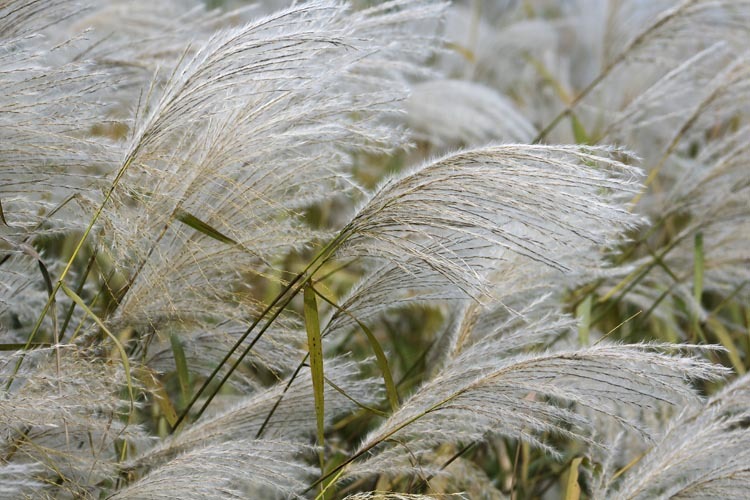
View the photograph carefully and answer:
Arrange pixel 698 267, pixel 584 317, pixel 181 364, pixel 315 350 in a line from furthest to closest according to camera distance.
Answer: pixel 698 267 < pixel 584 317 < pixel 181 364 < pixel 315 350

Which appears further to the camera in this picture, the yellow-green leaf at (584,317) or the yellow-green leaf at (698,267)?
the yellow-green leaf at (698,267)

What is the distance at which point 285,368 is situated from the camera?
1706mm

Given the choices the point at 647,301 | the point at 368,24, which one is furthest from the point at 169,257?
the point at 647,301

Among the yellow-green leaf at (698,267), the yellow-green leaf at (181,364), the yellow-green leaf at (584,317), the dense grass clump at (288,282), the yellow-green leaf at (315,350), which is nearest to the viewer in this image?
the dense grass clump at (288,282)

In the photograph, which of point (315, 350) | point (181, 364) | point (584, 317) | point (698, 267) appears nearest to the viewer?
point (315, 350)

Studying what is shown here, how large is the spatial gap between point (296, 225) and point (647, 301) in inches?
43.2

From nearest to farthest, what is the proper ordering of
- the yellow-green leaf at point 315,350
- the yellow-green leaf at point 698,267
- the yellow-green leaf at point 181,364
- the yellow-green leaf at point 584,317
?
the yellow-green leaf at point 315,350 → the yellow-green leaf at point 181,364 → the yellow-green leaf at point 584,317 → the yellow-green leaf at point 698,267

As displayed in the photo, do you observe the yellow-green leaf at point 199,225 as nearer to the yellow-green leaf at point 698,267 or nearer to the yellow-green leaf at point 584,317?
the yellow-green leaf at point 584,317

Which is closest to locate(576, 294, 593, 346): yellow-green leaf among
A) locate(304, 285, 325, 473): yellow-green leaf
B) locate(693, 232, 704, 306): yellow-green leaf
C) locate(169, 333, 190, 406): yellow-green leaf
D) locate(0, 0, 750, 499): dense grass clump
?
locate(0, 0, 750, 499): dense grass clump

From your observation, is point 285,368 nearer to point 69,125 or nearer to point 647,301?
point 69,125

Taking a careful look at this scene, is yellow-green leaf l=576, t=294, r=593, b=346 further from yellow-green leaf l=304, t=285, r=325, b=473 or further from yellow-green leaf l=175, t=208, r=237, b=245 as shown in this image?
yellow-green leaf l=175, t=208, r=237, b=245

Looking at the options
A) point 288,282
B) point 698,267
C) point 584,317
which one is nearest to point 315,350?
point 288,282

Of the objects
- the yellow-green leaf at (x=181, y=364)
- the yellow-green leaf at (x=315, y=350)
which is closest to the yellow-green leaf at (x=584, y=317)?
the yellow-green leaf at (x=315, y=350)

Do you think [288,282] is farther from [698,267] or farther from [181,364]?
[698,267]
